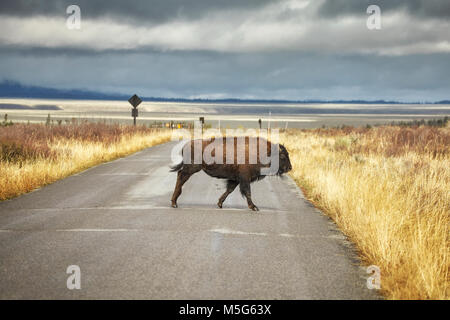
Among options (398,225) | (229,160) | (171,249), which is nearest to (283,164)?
(229,160)

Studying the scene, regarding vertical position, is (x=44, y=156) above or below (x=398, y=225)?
above

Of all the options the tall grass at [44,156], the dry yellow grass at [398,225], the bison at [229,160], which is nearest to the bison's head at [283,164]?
the bison at [229,160]

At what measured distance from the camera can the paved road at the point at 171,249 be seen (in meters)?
4.78

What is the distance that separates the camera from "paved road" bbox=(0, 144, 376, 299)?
4.78 m

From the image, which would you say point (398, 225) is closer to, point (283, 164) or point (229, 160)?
point (283, 164)

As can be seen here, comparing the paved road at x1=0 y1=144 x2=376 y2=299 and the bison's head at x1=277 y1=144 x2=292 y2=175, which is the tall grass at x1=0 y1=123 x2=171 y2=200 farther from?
the bison's head at x1=277 y1=144 x2=292 y2=175

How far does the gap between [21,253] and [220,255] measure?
247 centimetres

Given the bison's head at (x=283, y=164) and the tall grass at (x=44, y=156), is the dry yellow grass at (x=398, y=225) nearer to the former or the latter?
the bison's head at (x=283, y=164)

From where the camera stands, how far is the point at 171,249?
6297mm

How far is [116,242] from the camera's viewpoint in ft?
21.8

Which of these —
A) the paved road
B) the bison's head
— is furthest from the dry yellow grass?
the bison's head

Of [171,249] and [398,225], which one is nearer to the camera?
[171,249]
